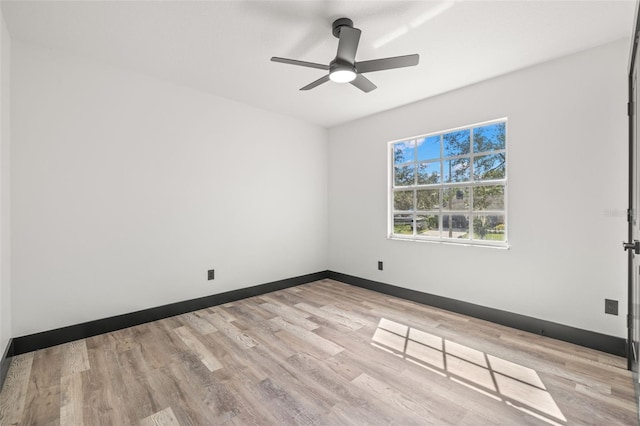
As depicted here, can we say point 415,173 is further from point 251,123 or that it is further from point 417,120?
point 251,123

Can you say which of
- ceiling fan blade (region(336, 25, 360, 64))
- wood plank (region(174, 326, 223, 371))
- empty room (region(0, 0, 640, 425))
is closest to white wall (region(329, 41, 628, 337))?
empty room (region(0, 0, 640, 425))

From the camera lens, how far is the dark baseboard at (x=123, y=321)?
2.38m

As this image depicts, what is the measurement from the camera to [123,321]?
2.82m

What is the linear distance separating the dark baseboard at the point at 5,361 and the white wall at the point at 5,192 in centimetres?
5

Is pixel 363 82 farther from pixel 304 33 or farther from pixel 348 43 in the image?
pixel 304 33

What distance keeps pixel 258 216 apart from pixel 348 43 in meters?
2.55

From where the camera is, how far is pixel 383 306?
3500 mm

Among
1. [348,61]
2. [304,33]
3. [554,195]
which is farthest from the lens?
[554,195]

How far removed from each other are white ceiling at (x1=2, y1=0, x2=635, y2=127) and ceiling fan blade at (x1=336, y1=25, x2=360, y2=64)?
0.68 feet

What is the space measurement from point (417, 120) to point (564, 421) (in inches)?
124

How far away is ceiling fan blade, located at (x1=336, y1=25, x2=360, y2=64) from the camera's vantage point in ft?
6.27

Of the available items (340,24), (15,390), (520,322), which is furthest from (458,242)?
(15,390)

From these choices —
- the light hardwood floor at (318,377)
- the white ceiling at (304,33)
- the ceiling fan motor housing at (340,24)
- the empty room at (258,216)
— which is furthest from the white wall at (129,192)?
the ceiling fan motor housing at (340,24)

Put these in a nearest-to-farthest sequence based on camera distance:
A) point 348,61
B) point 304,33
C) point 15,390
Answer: point 15,390, point 348,61, point 304,33
